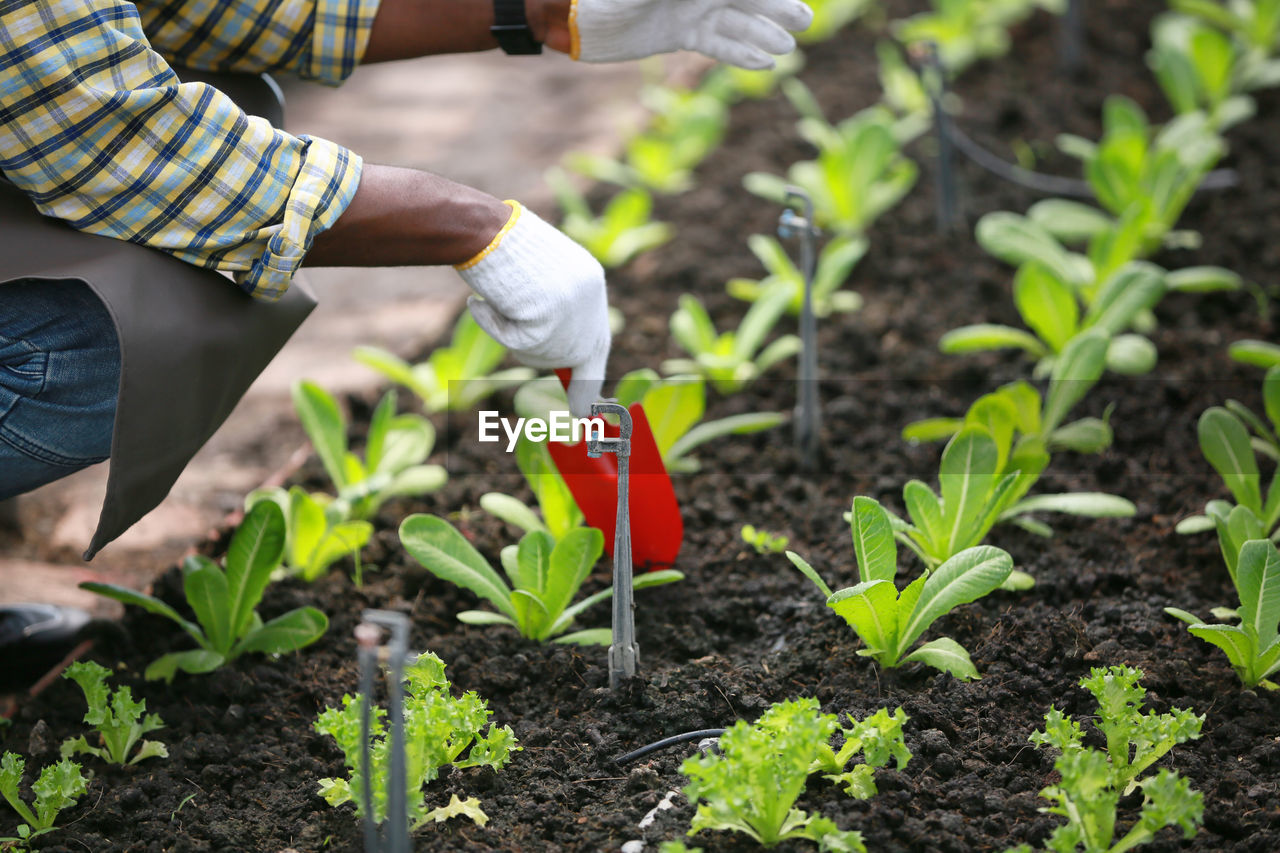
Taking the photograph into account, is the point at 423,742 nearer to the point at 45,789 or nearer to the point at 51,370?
the point at 45,789

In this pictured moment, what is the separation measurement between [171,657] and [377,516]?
1.72 ft

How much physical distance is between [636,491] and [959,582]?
1.67 ft

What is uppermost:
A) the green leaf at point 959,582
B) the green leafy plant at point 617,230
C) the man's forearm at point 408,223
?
the man's forearm at point 408,223

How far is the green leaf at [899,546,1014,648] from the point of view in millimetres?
1676

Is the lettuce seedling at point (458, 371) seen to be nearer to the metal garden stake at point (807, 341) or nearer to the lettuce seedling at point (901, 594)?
the metal garden stake at point (807, 341)

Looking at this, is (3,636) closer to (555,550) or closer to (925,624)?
(555,550)

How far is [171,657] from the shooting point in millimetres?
1946

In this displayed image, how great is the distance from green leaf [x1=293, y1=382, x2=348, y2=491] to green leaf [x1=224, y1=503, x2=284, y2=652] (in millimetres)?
375

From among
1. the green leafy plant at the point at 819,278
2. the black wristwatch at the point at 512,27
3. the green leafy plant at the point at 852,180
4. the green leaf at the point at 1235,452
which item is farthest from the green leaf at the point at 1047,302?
the black wristwatch at the point at 512,27

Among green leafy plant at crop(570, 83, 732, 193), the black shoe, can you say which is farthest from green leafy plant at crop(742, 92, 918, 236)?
the black shoe

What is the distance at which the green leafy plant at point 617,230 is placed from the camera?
312 centimetres

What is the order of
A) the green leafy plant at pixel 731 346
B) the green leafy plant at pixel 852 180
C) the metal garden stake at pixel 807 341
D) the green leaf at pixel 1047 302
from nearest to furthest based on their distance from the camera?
the metal garden stake at pixel 807 341 < the green leaf at pixel 1047 302 < the green leafy plant at pixel 731 346 < the green leafy plant at pixel 852 180

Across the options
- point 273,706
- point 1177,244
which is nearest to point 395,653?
point 273,706

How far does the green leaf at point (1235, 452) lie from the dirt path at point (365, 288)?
180 cm
